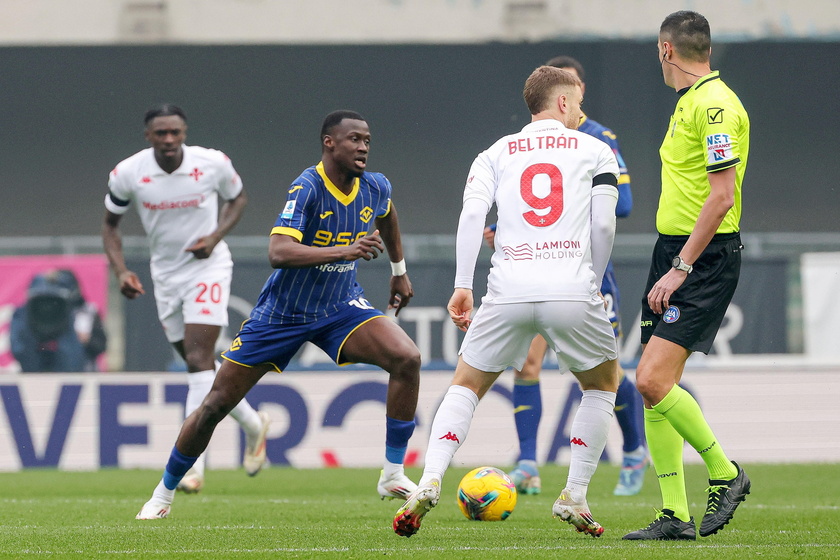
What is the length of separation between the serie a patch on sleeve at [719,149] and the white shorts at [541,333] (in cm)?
72

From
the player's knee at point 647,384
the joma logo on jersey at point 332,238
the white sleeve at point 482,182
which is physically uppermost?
the white sleeve at point 482,182

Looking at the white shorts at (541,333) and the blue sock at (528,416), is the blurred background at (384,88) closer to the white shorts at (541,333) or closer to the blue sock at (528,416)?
the blue sock at (528,416)

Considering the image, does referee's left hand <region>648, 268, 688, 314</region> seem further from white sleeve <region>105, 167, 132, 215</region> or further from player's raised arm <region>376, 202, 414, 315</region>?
white sleeve <region>105, 167, 132, 215</region>

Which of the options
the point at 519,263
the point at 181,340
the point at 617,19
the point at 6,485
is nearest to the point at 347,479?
the point at 181,340

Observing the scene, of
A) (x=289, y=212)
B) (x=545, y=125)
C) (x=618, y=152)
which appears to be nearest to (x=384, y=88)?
(x=618, y=152)

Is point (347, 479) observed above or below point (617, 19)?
below

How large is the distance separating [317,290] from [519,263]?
5.07 feet

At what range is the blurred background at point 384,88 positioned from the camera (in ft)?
50.3

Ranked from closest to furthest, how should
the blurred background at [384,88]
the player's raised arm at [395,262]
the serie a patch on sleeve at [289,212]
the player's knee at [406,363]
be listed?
the serie a patch on sleeve at [289,212] < the player's knee at [406,363] < the player's raised arm at [395,262] < the blurred background at [384,88]

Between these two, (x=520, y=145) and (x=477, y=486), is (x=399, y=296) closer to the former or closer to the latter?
(x=477, y=486)

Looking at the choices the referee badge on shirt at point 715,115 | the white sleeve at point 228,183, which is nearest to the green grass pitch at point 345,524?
the referee badge on shirt at point 715,115

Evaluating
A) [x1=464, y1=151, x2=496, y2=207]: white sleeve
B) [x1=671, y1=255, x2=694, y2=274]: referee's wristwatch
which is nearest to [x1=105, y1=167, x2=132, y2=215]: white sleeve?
[x1=464, y1=151, x2=496, y2=207]: white sleeve

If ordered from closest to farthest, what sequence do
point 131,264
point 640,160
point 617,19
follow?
point 131,264
point 617,19
point 640,160

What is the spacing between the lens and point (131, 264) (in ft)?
36.1
